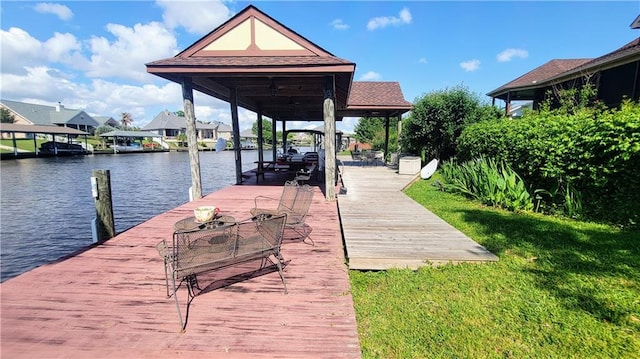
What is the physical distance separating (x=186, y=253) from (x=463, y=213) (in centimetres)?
596

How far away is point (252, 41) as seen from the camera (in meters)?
7.64

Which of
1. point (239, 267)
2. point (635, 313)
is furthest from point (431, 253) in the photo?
point (239, 267)

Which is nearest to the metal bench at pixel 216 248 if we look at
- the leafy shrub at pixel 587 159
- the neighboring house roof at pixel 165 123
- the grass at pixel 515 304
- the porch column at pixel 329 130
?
the grass at pixel 515 304

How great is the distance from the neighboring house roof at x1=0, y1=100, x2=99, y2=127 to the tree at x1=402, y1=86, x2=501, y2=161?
6639cm

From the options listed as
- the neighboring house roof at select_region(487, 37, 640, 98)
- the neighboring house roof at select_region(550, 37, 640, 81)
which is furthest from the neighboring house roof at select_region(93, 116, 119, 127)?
the neighboring house roof at select_region(550, 37, 640, 81)

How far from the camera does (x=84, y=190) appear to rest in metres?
14.0

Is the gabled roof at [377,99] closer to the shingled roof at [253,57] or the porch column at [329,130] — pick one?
the shingled roof at [253,57]

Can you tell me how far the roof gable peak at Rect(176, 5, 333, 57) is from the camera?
7531 millimetres

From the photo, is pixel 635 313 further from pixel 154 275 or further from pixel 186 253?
pixel 154 275

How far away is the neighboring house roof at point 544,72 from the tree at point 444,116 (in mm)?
5422

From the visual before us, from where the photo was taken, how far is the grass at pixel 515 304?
238 centimetres

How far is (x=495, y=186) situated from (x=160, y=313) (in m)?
7.45

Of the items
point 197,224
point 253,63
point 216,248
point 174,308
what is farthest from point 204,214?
point 253,63

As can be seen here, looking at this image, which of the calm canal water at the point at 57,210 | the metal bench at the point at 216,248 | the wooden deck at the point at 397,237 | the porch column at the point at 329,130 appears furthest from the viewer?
the porch column at the point at 329,130
